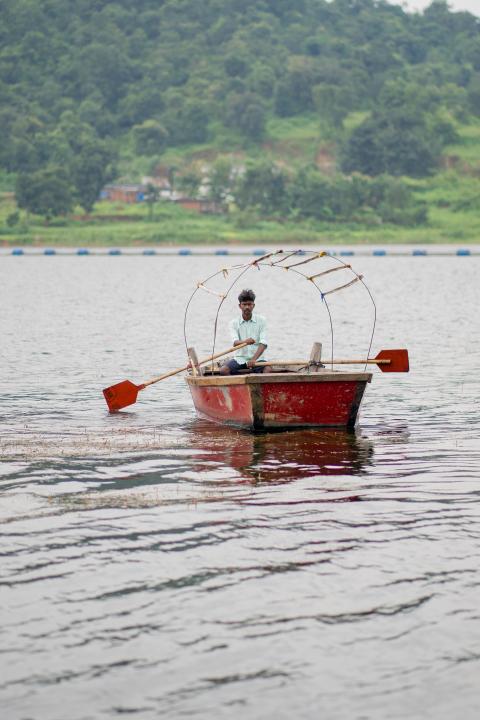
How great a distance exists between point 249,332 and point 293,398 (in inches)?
75.5

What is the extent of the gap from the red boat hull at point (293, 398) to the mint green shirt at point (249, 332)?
2.74 feet

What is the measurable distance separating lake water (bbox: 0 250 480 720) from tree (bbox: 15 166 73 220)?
423ft

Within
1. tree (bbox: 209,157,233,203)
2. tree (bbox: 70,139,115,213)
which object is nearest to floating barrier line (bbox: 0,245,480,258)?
tree (bbox: 70,139,115,213)

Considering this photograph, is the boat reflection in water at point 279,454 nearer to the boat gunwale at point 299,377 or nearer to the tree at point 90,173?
the boat gunwale at point 299,377

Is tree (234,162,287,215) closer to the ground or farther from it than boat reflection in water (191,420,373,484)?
farther from it

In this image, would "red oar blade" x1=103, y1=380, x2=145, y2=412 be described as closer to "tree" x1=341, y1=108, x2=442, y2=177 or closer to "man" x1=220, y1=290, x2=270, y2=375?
"man" x1=220, y1=290, x2=270, y2=375

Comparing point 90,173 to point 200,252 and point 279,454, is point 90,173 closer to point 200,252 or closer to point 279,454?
point 200,252

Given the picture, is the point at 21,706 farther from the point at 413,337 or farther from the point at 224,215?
the point at 224,215

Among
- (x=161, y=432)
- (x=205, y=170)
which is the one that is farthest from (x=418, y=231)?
(x=161, y=432)

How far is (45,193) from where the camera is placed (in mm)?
153500

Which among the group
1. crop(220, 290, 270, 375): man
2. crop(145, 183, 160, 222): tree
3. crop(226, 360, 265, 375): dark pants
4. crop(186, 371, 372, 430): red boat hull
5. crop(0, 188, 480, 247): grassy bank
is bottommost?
crop(186, 371, 372, 430): red boat hull

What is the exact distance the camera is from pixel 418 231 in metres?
153

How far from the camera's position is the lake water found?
941cm

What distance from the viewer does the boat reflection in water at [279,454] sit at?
16.8 meters
